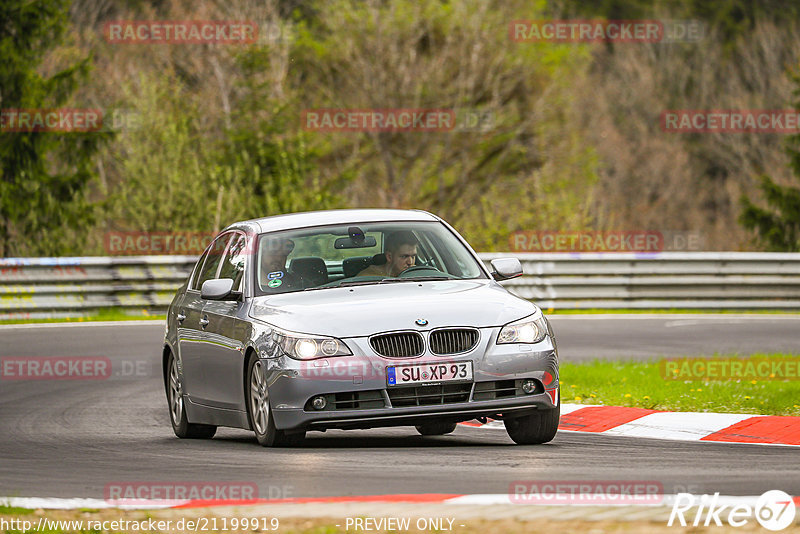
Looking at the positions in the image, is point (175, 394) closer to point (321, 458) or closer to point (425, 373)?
point (321, 458)

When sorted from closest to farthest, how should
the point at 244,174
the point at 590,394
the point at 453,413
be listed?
the point at 453,413 < the point at 590,394 < the point at 244,174

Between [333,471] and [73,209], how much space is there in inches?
938

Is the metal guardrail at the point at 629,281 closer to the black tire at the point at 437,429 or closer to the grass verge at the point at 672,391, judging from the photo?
the grass verge at the point at 672,391

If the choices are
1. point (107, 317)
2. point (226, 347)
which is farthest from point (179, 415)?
point (107, 317)

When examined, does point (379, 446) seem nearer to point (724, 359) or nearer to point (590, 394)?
point (590, 394)

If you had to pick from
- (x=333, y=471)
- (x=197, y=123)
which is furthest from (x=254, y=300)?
(x=197, y=123)

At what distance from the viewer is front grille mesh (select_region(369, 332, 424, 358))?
30.3 ft

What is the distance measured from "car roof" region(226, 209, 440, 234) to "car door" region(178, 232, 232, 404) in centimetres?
58

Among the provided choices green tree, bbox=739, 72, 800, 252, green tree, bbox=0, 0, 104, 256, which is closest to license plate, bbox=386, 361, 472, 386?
green tree, bbox=0, 0, 104, 256

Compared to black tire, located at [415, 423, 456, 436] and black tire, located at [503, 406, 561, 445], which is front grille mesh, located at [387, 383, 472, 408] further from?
black tire, located at [415, 423, 456, 436]

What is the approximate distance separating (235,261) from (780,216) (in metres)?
23.3

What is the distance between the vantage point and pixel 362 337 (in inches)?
363

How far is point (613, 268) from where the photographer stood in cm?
2492

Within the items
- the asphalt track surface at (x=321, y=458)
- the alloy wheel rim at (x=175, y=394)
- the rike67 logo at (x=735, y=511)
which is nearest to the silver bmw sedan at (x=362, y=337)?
the alloy wheel rim at (x=175, y=394)
